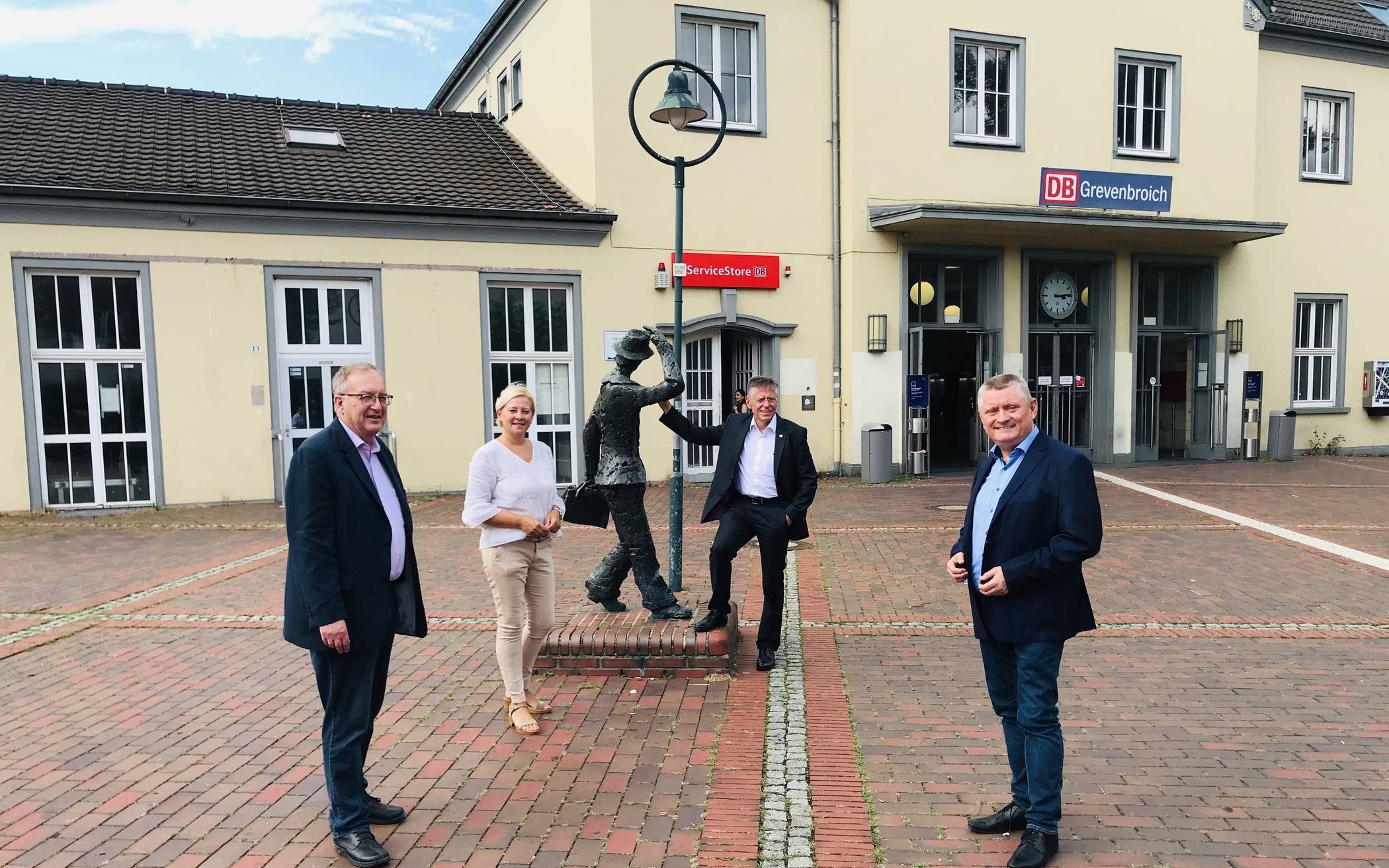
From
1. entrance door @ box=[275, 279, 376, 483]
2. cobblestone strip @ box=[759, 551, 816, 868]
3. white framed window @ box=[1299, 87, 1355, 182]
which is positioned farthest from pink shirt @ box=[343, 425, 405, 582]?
white framed window @ box=[1299, 87, 1355, 182]

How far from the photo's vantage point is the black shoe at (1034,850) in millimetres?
3232

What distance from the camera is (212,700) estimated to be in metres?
5.07

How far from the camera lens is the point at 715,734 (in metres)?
4.46

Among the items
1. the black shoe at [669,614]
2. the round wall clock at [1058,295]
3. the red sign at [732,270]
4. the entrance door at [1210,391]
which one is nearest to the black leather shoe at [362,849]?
the black shoe at [669,614]

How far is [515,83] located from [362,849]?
54.5ft

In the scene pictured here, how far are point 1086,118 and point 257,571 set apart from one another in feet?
48.3

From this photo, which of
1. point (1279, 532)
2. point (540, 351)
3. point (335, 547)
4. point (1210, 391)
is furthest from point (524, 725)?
point (1210, 391)

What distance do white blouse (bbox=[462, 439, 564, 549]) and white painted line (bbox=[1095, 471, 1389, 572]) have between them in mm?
7722

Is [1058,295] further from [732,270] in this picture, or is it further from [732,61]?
[732,61]

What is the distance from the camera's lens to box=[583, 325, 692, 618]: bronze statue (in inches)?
214

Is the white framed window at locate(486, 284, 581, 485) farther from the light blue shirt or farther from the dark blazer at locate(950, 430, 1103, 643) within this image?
the dark blazer at locate(950, 430, 1103, 643)

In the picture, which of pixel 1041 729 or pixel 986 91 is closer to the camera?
pixel 1041 729

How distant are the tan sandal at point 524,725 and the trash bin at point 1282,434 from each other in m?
17.3

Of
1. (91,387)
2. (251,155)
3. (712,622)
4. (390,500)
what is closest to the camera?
(390,500)
